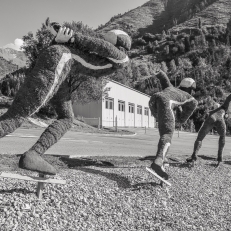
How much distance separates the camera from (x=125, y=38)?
3.73m

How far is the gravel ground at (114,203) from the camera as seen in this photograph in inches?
118

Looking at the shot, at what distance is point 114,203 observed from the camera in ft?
11.9

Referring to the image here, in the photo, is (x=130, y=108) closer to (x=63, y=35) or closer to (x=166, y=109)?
(x=166, y=109)

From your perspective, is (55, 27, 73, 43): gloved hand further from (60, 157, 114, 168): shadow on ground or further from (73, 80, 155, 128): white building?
(73, 80, 155, 128): white building

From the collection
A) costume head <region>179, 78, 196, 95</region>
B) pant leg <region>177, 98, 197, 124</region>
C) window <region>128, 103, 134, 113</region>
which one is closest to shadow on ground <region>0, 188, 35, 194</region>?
pant leg <region>177, 98, 197, 124</region>

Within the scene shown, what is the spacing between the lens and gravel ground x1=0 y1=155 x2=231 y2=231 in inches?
118

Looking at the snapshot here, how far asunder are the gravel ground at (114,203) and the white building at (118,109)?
63.7 feet

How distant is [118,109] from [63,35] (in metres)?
30.0

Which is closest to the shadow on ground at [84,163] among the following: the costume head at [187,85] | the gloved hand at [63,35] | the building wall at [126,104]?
the costume head at [187,85]

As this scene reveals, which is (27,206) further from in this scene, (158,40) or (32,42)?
(158,40)

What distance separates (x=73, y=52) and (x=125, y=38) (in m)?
0.79

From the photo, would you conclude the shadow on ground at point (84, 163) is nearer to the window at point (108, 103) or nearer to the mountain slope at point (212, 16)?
the window at point (108, 103)

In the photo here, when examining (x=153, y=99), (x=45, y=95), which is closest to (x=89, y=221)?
(x=45, y=95)

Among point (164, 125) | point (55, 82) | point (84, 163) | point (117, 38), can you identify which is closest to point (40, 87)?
point (55, 82)
